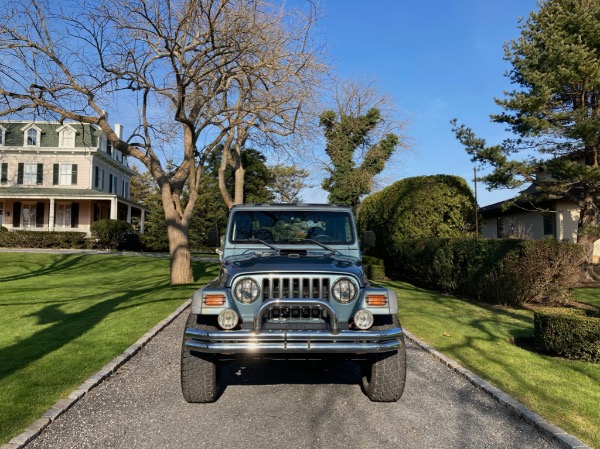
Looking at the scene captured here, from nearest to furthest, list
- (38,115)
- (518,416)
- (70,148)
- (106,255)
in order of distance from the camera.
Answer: (518,416)
(38,115)
(106,255)
(70,148)

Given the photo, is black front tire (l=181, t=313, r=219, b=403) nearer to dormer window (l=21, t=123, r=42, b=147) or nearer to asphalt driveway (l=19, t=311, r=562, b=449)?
asphalt driveway (l=19, t=311, r=562, b=449)

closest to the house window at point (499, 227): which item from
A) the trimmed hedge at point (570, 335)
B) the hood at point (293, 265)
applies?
the trimmed hedge at point (570, 335)

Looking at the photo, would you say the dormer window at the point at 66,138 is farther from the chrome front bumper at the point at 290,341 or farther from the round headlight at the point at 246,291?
the chrome front bumper at the point at 290,341

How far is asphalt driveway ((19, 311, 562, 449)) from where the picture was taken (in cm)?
367

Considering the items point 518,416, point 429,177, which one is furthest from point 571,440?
point 429,177

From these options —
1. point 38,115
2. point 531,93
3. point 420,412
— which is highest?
point 531,93

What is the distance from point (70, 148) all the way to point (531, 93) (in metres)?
30.0

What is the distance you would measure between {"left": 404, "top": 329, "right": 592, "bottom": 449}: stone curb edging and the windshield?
2.07 m

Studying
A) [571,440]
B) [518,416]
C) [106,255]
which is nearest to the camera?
[571,440]

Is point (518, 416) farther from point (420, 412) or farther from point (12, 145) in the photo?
point (12, 145)

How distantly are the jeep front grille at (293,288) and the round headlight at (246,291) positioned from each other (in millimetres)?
72

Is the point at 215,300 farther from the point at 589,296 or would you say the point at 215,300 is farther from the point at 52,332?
the point at 589,296

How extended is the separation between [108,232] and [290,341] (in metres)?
27.8

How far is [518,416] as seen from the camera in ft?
13.8
